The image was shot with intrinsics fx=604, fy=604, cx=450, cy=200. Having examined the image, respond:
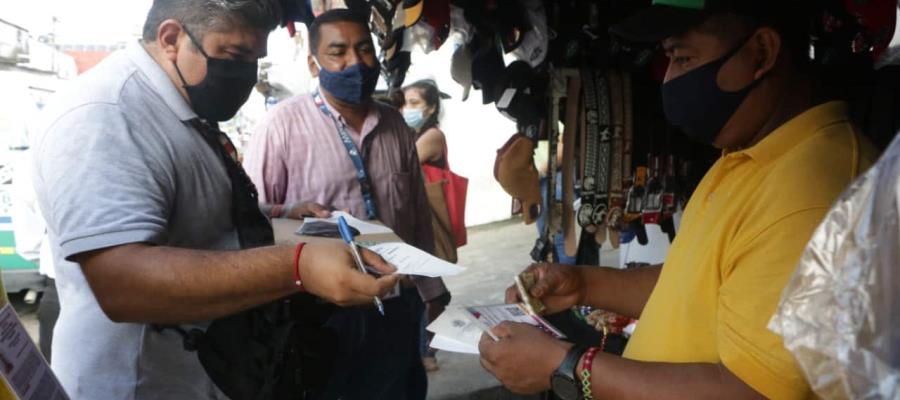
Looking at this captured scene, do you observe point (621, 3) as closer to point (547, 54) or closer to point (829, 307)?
point (547, 54)

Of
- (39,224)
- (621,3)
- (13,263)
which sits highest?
(621,3)

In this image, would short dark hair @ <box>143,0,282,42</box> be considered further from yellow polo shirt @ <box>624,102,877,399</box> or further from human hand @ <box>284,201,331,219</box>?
yellow polo shirt @ <box>624,102,877,399</box>

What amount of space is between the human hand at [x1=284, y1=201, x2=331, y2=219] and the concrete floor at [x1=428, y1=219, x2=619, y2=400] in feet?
5.60

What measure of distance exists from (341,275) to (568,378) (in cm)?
51

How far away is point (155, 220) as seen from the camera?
128cm

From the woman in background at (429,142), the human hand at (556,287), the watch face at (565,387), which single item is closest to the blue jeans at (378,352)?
the woman in background at (429,142)

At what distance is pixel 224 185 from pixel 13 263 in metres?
4.95

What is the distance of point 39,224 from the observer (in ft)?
11.4

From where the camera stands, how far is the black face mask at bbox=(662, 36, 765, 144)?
1.32m

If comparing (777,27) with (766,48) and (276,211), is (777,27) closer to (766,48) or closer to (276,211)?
(766,48)

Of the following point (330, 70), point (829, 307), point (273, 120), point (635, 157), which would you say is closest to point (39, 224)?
point (273, 120)

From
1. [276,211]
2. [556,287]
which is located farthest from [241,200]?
[556,287]

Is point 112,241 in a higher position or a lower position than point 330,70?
lower

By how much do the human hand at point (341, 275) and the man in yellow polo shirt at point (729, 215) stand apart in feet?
0.96
